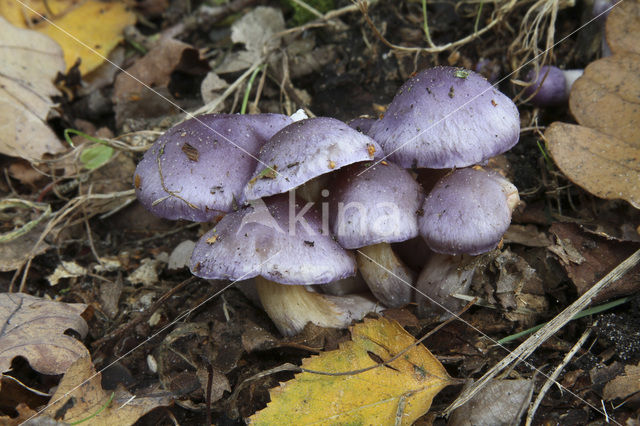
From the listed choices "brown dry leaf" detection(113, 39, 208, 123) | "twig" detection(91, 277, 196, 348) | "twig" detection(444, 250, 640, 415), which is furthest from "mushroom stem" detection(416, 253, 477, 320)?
"brown dry leaf" detection(113, 39, 208, 123)

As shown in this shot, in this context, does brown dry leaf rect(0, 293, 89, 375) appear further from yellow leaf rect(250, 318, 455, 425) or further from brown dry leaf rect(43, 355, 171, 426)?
yellow leaf rect(250, 318, 455, 425)

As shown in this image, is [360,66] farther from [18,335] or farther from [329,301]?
[18,335]

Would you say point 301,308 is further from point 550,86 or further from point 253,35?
point 253,35

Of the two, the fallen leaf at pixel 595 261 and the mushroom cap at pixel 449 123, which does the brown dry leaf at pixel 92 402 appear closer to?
the mushroom cap at pixel 449 123

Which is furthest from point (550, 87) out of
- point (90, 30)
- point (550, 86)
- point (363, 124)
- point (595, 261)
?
point (90, 30)

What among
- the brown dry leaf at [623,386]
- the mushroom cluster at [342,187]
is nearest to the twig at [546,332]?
the brown dry leaf at [623,386]

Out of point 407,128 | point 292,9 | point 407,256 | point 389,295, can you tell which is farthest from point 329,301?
point 292,9
